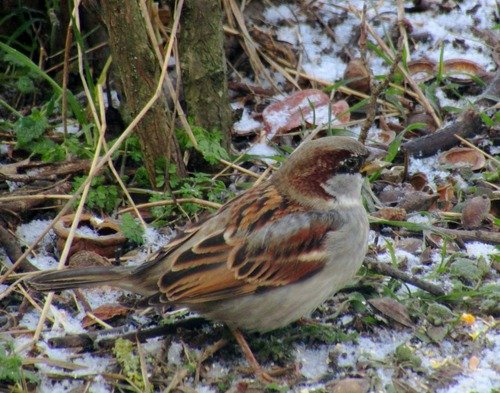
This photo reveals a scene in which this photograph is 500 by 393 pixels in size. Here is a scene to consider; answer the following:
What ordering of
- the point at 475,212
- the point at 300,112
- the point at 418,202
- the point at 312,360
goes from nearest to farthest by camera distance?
the point at 312,360 → the point at 475,212 → the point at 418,202 → the point at 300,112

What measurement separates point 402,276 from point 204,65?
1553 millimetres

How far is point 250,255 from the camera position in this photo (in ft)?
12.6

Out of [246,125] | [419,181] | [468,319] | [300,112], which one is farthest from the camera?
[246,125]

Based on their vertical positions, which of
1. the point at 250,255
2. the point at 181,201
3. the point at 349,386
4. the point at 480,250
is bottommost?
the point at 480,250

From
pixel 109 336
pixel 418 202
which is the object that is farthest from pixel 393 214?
pixel 109 336

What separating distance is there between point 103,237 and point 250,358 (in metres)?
1.09

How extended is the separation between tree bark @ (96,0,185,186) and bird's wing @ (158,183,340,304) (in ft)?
3.07

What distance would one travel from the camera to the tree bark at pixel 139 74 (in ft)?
14.7

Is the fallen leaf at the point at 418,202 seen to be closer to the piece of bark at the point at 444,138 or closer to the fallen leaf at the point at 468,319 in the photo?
the piece of bark at the point at 444,138

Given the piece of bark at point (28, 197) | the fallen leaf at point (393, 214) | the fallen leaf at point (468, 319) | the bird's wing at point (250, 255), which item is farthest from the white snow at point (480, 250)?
the piece of bark at point (28, 197)

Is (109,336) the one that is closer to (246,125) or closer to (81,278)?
(81,278)

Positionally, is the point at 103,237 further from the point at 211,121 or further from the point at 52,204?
the point at 211,121

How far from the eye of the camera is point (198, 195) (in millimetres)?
4840

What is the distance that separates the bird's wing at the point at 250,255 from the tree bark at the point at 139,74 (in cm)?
94
